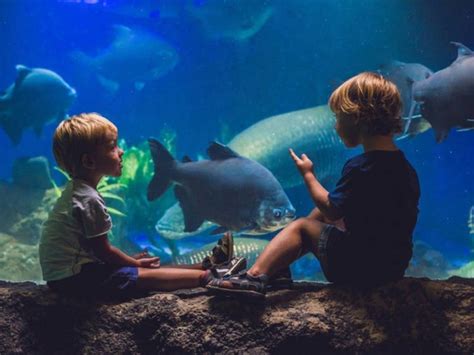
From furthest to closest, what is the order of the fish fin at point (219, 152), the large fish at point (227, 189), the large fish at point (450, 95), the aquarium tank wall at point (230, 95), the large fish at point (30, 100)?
the large fish at point (30, 100) → the aquarium tank wall at point (230, 95) → the large fish at point (227, 189) → the fish fin at point (219, 152) → the large fish at point (450, 95)

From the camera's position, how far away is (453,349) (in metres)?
1.65

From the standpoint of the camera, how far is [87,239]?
1.85 m

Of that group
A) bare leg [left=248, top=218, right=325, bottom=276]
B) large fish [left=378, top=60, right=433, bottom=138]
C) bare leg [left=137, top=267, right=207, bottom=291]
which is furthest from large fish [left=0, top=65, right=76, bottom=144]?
bare leg [left=248, top=218, right=325, bottom=276]

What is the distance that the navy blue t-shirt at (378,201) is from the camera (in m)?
1.78

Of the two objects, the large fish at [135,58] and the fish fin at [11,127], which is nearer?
the fish fin at [11,127]

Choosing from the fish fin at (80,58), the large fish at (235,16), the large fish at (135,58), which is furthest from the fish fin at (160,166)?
the fish fin at (80,58)

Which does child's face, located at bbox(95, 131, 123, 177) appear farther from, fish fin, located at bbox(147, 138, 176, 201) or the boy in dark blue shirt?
fish fin, located at bbox(147, 138, 176, 201)

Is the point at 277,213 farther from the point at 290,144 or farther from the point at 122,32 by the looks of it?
the point at 122,32

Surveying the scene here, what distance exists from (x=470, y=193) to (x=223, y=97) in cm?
692

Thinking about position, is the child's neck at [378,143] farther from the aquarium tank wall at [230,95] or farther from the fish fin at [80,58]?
the fish fin at [80,58]

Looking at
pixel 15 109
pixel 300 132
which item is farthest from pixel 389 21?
pixel 15 109

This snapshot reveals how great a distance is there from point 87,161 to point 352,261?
119 centimetres

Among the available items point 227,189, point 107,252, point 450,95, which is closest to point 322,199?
point 107,252

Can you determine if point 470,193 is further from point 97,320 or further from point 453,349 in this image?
point 97,320
